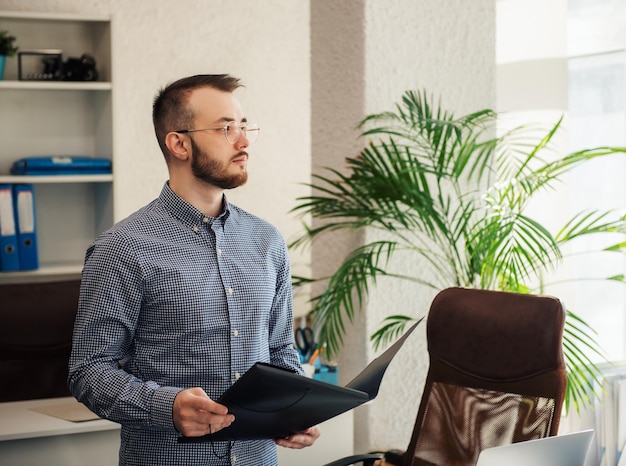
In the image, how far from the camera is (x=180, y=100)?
188 centimetres

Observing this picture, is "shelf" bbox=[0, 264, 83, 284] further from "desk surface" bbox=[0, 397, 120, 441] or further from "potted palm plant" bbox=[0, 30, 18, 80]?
"desk surface" bbox=[0, 397, 120, 441]

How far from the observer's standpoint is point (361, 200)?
3.07 m

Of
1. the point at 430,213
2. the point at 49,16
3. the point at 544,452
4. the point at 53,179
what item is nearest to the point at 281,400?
the point at 544,452

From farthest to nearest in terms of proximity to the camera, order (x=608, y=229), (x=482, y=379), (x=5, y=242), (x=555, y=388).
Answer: (x=5, y=242), (x=608, y=229), (x=482, y=379), (x=555, y=388)

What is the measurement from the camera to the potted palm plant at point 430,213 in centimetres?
292

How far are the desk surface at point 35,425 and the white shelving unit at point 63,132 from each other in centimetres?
148

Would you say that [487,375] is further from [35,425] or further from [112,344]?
[35,425]

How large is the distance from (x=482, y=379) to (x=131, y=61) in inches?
109

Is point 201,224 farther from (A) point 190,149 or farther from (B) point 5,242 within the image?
(B) point 5,242

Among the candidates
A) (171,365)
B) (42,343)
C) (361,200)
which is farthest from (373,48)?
(171,365)

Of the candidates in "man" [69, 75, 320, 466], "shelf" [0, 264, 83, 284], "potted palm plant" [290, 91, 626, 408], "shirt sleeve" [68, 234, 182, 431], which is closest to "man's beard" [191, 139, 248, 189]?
"man" [69, 75, 320, 466]

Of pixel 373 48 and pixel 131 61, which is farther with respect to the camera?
pixel 131 61

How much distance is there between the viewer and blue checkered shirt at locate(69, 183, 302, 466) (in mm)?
1733

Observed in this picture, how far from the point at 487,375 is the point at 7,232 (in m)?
2.46
